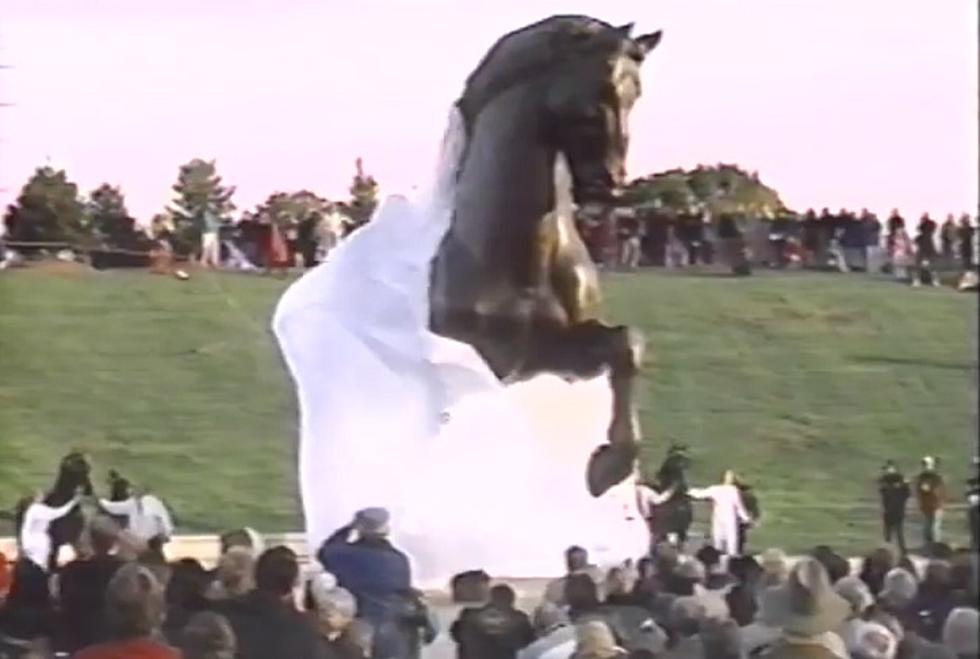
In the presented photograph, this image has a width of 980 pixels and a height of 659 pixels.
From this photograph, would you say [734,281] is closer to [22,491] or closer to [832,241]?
[832,241]

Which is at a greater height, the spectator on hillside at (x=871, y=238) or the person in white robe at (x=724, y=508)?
the spectator on hillside at (x=871, y=238)

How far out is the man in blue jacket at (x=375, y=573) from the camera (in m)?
4.19

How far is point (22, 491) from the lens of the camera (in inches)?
192

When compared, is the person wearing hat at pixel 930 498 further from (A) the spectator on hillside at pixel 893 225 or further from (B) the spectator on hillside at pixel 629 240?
(B) the spectator on hillside at pixel 629 240

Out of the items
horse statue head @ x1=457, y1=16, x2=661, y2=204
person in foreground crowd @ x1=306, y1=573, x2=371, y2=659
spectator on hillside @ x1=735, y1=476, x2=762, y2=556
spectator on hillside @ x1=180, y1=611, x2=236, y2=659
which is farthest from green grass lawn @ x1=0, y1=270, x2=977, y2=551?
spectator on hillside @ x1=180, y1=611, x2=236, y2=659

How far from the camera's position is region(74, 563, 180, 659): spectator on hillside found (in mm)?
3334

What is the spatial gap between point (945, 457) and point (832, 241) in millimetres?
531

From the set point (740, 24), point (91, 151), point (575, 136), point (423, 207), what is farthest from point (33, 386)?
point (740, 24)

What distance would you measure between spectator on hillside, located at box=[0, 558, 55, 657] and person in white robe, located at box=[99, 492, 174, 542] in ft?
0.87

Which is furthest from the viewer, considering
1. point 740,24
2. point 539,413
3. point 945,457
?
point 539,413

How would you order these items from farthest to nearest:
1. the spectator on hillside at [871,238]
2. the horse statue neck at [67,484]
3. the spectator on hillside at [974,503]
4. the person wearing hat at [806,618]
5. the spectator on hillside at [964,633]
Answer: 1. the horse statue neck at [67,484]
2. the spectator on hillside at [871,238]
3. the spectator on hillside at [974,503]
4. the person wearing hat at [806,618]
5. the spectator on hillside at [964,633]

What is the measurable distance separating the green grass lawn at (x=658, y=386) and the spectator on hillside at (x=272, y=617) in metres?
0.87

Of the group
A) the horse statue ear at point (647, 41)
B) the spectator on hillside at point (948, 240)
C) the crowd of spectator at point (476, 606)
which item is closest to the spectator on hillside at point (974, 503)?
the crowd of spectator at point (476, 606)

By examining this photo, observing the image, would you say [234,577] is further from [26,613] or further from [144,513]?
[144,513]
